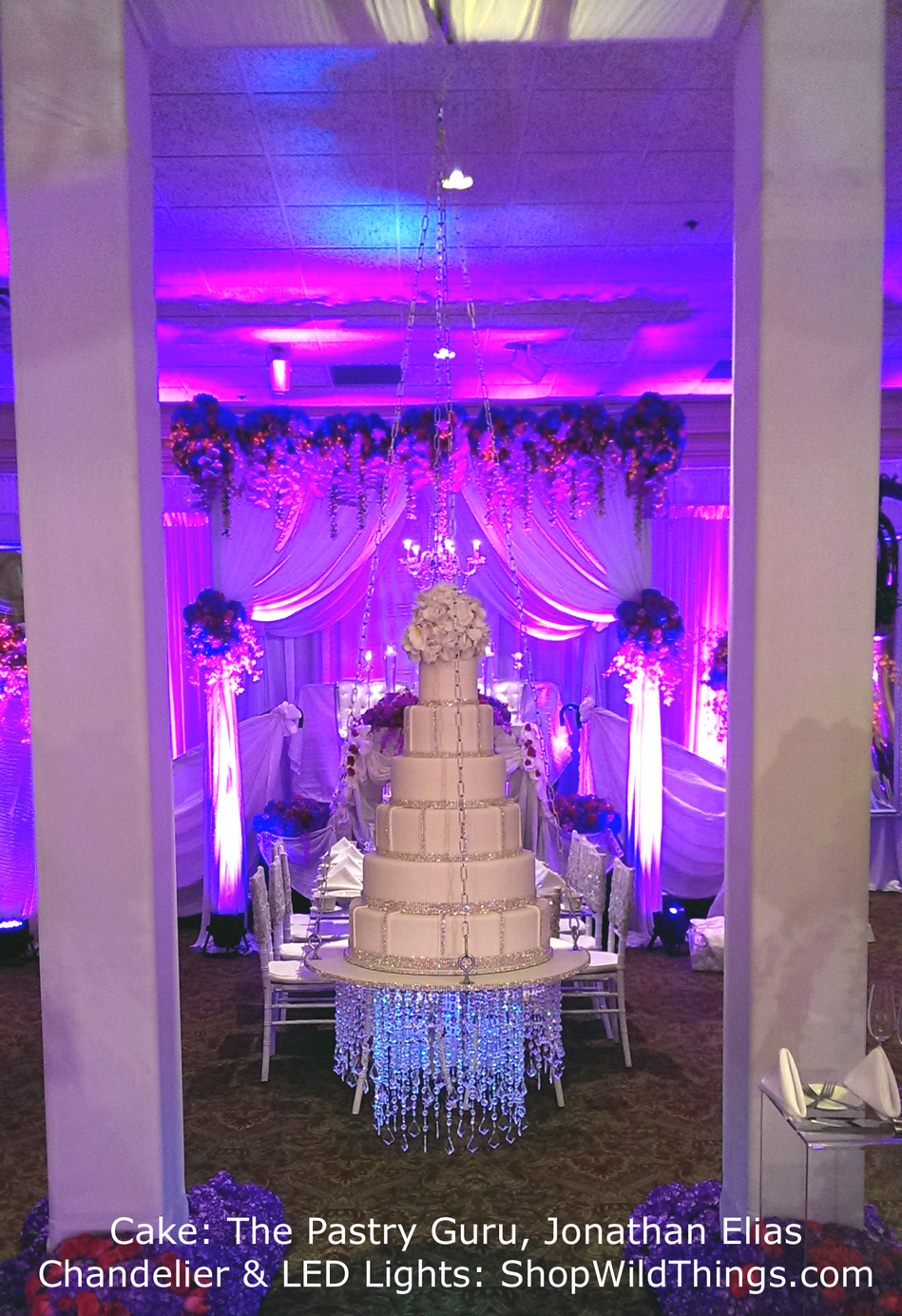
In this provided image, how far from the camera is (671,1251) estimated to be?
3.39 metres

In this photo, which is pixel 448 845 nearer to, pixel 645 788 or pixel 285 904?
pixel 285 904

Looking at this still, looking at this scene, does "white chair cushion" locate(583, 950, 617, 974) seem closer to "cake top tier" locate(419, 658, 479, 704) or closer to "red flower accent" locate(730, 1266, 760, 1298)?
"cake top tier" locate(419, 658, 479, 704)

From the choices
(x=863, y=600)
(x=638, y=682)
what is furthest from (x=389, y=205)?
(x=638, y=682)

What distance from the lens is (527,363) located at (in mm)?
7559

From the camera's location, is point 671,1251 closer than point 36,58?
No

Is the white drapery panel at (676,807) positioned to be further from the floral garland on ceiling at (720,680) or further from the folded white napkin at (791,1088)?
the folded white napkin at (791,1088)

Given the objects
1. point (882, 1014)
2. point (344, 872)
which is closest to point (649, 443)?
point (344, 872)

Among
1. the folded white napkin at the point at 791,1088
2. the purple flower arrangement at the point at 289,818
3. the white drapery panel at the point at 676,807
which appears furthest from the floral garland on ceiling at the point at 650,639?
the folded white napkin at the point at 791,1088

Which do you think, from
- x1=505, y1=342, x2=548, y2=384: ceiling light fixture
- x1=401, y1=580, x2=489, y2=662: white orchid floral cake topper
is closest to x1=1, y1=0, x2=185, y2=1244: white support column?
x1=401, y1=580, x2=489, y2=662: white orchid floral cake topper

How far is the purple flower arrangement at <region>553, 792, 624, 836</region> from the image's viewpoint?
25.4 feet

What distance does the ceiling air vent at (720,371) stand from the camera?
774cm

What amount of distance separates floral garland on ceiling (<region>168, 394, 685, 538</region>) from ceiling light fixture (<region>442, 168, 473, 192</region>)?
2449mm

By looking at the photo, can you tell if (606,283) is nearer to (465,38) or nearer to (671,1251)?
(465,38)

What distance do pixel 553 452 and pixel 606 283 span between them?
4.66 ft
